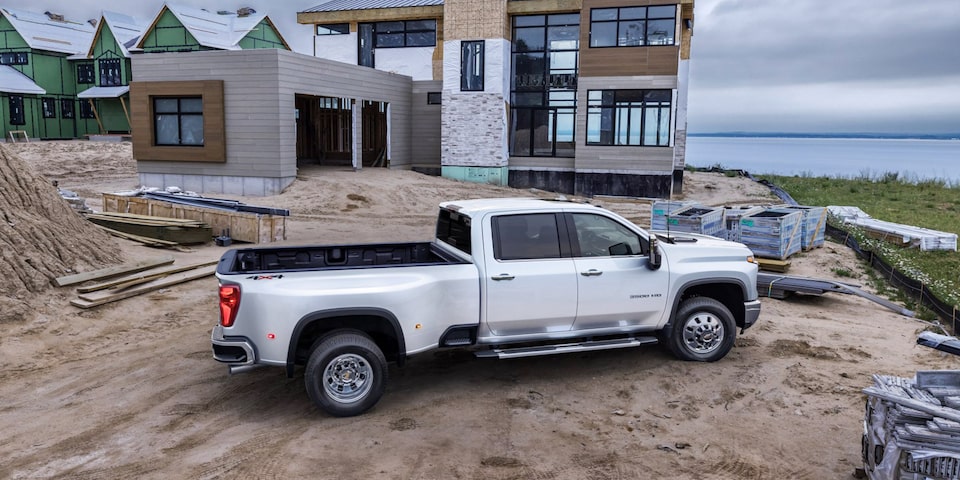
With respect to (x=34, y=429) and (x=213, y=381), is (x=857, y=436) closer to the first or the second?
(x=213, y=381)

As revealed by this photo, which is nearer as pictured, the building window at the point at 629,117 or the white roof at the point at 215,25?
the building window at the point at 629,117

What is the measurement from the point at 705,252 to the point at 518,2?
79.3 ft

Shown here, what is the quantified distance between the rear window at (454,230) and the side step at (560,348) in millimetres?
1083

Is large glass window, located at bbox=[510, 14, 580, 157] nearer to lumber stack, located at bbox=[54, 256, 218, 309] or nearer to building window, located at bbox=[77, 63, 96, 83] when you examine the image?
lumber stack, located at bbox=[54, 256, 218, 309]

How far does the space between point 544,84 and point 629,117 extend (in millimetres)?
4389

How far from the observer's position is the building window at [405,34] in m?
32.3

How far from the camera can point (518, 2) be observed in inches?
1174

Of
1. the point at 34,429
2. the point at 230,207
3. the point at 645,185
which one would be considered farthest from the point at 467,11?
the point at 34,429

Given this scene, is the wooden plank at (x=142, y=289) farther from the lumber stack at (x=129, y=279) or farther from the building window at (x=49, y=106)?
the building window at (x=49, y=106)

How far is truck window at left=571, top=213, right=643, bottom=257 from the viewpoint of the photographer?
7574 millimetres

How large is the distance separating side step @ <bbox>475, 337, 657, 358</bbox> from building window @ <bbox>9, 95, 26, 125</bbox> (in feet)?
149

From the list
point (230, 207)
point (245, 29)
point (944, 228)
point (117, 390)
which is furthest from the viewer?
point (245, 29)

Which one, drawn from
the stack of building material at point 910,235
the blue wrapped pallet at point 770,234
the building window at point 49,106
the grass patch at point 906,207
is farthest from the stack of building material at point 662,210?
the building window at point 49,106

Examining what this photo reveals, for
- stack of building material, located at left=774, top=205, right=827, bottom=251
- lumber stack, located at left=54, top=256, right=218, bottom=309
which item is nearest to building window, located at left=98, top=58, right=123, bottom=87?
lumber stack, located at left=54, top=256, right=218, bottom=309
